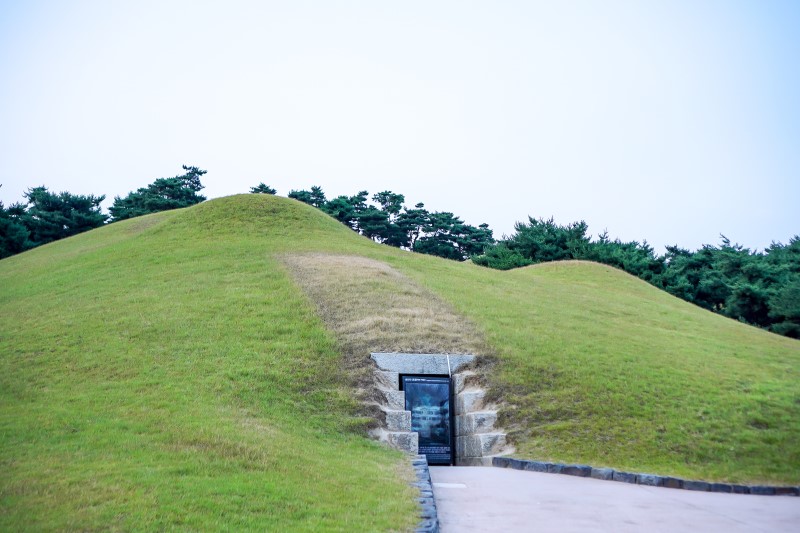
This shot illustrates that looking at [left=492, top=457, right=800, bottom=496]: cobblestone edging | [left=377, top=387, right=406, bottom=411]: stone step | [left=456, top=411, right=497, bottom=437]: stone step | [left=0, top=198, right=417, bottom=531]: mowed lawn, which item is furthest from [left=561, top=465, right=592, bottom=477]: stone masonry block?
[left=377, top=387, right=406, bottom=411]: stone step

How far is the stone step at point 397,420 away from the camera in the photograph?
45.6ft

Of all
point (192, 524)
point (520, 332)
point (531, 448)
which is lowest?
point (531, 448)

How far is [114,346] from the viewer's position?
16125mm

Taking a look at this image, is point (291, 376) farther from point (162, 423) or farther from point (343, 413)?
point (162, 423)

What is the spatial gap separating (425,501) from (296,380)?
6.49 metres

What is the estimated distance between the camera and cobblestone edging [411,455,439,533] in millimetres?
7482

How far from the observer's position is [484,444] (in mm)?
14086

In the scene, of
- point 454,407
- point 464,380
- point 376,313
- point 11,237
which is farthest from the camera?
point 11,237

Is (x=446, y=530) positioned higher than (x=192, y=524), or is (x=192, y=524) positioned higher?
(x=192, y=524)

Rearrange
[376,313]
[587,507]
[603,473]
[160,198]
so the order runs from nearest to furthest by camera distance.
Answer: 1. [587,507]
2. [603,473]
3. [376,313]
4. [160,198]

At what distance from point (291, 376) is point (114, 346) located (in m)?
4.63

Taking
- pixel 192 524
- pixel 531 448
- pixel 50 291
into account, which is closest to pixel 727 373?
pixel 531 448

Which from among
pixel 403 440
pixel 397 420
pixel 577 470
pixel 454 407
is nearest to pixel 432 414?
pixel 454 407

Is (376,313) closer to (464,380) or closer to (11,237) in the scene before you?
(464,380)
